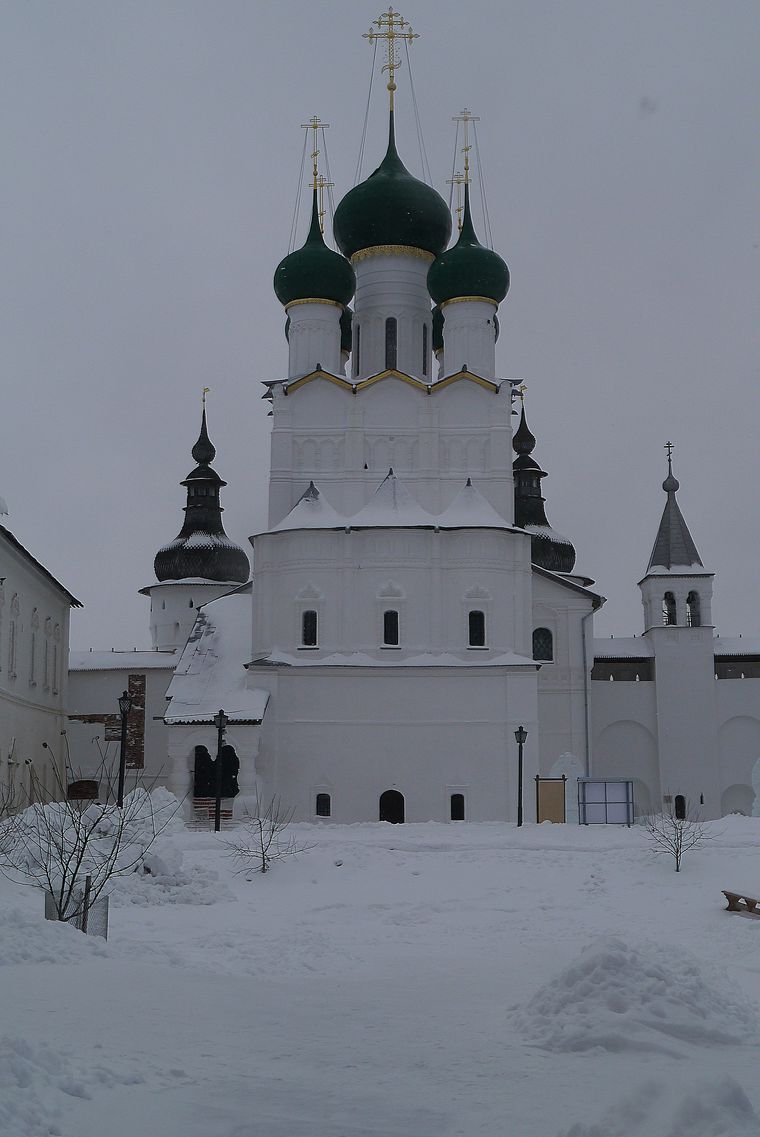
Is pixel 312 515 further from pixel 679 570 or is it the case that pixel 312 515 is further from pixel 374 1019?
pixel 374 1019

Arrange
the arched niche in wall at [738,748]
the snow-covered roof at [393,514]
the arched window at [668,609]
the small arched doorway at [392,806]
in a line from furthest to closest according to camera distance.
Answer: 1. the arched window at [668,609]
2. the arched niche in wall at [738,748]
3. the snow-covered roof at [393,514]
4. the small arched doorway at [392,806]

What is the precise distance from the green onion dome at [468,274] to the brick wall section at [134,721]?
14657mm

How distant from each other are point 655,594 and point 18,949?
2957 cm

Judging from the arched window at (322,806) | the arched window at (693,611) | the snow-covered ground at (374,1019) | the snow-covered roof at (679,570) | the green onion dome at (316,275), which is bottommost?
the snow-covered ground at (374,1019)

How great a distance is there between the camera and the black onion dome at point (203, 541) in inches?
1738

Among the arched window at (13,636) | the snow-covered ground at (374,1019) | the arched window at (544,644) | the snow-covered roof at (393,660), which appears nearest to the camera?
the snow-covered ground at (374,1019)

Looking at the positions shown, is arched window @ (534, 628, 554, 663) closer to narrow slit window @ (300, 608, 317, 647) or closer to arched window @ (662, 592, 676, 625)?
arched window @ (662, 592, 676, 625)

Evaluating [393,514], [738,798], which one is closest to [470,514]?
[393,514]

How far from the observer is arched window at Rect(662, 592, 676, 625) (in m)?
36.6

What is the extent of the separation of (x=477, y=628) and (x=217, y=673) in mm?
6510

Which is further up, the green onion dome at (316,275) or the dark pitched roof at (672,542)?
the green onion dome at (316,275)

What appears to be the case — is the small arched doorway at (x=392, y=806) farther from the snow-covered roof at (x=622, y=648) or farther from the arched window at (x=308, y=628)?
the snow-covered roof at (x=622, y=648)

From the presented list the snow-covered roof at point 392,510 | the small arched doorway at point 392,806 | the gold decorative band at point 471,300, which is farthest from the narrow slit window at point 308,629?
the gold decorative band at point 471,300

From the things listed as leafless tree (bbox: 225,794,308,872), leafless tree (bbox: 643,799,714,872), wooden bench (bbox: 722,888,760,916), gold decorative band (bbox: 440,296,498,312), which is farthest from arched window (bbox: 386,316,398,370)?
wooden bench (bbox: 722,888,760,916)
